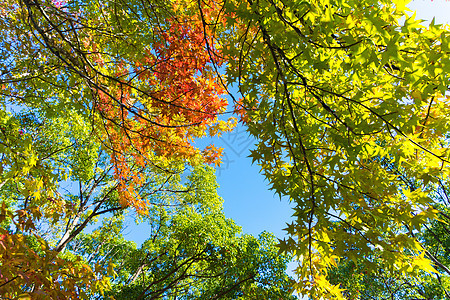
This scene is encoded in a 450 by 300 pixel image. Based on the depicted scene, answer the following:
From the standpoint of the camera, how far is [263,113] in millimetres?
1969

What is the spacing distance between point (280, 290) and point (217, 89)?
206 inches

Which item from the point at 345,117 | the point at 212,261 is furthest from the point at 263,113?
the point at 212,261

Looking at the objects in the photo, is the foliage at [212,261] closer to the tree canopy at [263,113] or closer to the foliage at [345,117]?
the tree canopy at [263,113]

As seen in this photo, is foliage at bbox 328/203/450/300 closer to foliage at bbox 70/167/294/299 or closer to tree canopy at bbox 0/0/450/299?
tree canopy at bbox 0/0/450/299

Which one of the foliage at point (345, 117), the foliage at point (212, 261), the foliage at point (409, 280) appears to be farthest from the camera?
the foliage at point (409, 280)

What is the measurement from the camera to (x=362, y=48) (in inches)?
48.8

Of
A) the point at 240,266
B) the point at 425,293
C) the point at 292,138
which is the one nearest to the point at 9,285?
the point at 292,138

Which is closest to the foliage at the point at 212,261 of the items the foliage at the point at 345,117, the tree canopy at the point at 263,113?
the tree canopy at the point at 263,113

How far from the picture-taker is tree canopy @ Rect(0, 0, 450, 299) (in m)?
1.49

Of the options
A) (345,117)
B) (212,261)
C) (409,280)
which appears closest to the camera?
(345,117)

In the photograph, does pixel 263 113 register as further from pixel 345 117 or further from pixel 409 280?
pixel 409 280

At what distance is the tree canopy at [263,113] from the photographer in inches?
58.7

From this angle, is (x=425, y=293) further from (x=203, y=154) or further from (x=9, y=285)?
(x=9, y=285)

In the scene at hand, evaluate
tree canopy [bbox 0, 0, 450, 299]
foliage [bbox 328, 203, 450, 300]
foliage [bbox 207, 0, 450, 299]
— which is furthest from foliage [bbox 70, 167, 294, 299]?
foliage [bbox 207, 0, 450, 299]
